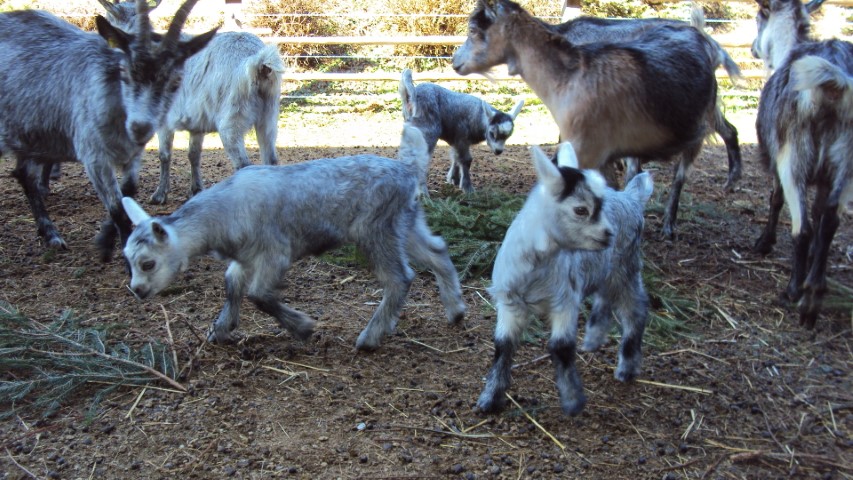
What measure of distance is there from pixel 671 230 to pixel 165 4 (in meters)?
11.9

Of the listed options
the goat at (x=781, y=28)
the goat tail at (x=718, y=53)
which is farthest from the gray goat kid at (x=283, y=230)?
the goat at (x=781, y=28)

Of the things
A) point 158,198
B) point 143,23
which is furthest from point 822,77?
point 158,198

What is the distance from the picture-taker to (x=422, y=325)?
4441 mm

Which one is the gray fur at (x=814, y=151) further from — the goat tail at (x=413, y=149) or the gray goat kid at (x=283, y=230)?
the gray goat kid at (x=283, y=230)

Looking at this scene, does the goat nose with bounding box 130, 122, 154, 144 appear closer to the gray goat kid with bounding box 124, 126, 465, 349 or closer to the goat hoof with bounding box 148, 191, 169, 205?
the gray goat kid with bounding box 124, 126, 465, 349

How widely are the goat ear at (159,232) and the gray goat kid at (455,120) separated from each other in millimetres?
3763

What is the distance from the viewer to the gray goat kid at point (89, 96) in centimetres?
480

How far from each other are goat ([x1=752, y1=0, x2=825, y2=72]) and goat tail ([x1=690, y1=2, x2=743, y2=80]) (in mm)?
311

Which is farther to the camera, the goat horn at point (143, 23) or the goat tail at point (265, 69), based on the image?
the goat tail at point (265, 69)

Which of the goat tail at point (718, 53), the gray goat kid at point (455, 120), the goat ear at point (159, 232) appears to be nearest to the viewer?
the goat ear at point (159, 232)

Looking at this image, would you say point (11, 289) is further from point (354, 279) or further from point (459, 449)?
point (459, 449)

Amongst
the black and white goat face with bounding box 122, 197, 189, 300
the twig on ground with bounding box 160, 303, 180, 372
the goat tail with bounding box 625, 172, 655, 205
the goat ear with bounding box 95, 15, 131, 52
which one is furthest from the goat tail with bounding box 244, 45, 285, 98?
the goat tail with bounding box 625, 172, 655, 205

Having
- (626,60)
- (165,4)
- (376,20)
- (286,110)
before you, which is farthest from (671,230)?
(165,4)

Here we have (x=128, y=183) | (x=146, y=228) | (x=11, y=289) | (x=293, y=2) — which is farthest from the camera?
(x=293, y=2)
